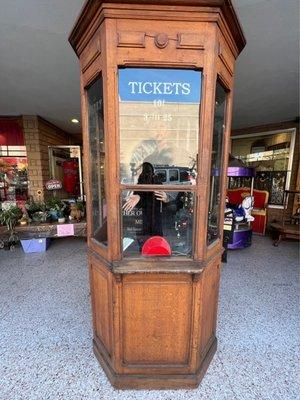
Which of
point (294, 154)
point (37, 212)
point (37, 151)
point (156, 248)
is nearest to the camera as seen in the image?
point (156, 248)

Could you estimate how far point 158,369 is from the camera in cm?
148

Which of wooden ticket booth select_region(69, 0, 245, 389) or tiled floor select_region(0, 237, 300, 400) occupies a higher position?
wooden ticket booth select_region(69, 0, 245, 389)

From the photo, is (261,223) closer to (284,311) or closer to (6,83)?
(284,311)

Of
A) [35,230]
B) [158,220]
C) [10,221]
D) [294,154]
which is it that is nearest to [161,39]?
[158,220]

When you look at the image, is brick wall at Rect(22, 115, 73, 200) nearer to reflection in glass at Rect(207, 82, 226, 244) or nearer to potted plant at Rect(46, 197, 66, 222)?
potted plant at Rect(46, 197, 66, 222)

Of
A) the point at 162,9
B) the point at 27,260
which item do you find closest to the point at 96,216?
the point at 162,9

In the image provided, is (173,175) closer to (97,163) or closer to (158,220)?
(158,220)

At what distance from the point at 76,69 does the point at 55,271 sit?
9.13ft

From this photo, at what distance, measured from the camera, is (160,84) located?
1.26 m

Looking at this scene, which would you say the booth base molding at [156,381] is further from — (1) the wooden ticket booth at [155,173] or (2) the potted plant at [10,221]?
(2) the potted plant at [10,221]

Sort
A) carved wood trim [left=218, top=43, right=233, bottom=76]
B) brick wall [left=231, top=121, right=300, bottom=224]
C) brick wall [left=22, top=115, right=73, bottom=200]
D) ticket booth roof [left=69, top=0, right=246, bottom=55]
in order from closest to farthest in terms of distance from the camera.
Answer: ticket booth roof [left=69, top=0, right=246, bottom=55] → carved wood trim [left=218, top=43, right=233, bottom=76] → brick wall [left=22, top=115, right=73, bottom=200] → brick wall [left=231, top=121, right=300, bottom=224]

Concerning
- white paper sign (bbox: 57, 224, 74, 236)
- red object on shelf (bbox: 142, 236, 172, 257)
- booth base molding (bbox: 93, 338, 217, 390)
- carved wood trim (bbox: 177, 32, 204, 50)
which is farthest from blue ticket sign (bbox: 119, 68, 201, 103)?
white paper sign (bbox: 57, 224, 74, 236)

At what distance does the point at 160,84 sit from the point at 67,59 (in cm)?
178

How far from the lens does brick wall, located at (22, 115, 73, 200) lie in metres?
4.63
